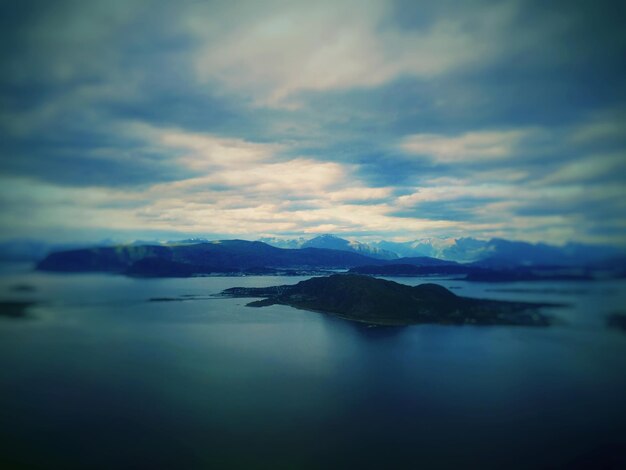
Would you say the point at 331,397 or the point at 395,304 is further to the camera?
the point at 395,304

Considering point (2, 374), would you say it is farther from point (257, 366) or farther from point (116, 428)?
point (257, 366)

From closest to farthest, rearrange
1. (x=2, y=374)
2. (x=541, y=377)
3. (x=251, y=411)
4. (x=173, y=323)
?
1. (x=251, y=411)
2. (x=541, y=377)
3. (x=2, y=374)
4. (x=173, y=323)

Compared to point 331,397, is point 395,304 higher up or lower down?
higher up

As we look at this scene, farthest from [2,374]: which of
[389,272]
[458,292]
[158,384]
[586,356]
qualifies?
[389,272]

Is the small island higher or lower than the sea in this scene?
higher
